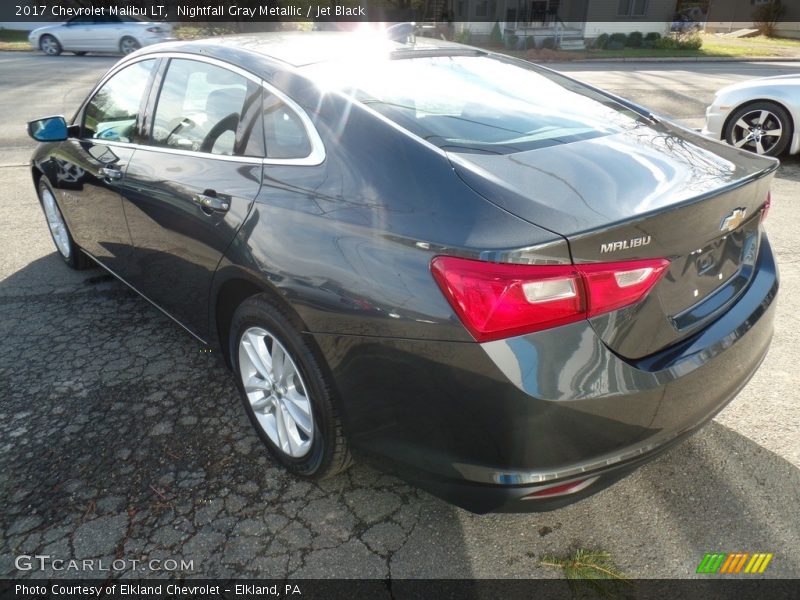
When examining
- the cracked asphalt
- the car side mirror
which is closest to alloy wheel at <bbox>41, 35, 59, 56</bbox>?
the car side mirror

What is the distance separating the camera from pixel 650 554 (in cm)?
205

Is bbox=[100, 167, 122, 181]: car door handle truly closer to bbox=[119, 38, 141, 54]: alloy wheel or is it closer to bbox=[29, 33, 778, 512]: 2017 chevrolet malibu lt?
bbox=[29, 33, 778, 512]: 2017 chevrolet malibu lt

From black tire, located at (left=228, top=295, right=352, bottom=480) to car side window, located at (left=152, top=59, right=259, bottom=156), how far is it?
68 centimetres

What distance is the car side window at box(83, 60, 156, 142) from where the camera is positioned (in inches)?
125

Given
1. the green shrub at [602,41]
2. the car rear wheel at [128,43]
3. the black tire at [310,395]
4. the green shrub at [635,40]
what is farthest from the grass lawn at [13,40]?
the black tire at [310,395]

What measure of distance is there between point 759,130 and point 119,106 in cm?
688

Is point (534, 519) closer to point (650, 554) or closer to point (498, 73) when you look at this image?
point (650, 554)

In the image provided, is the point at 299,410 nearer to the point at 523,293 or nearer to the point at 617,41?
the point at 523,293

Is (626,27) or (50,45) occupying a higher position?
(626,27)

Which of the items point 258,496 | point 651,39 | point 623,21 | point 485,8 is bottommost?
point 258,496

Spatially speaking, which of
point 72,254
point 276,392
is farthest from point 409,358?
point 72,254

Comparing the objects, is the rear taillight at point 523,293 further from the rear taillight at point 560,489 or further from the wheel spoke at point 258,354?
the wheel spoke at point 258,354

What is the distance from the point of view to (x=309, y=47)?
8.98 ft

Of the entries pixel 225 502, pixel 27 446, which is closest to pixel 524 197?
pixel 225 502
